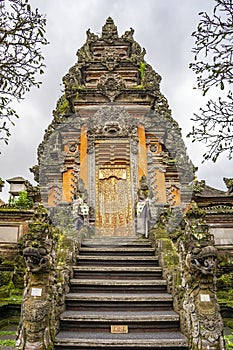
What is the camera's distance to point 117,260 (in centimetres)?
792

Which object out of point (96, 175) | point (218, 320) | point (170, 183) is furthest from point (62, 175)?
point (218, 320)

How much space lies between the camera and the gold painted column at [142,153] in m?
13.6

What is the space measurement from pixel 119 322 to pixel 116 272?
1.76 meters

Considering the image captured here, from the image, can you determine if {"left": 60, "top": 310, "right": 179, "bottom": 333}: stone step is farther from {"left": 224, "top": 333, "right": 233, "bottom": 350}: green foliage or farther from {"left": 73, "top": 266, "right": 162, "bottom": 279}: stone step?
{"left": 73, "top": 266, "right": 162, "bottom": 279}: stone step

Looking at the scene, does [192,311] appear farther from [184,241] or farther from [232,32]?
[232,32]

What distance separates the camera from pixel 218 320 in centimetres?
495

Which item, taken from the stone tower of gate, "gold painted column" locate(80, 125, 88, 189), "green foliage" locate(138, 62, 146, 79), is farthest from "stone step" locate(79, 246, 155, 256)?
"green foliage" locate(138, 62, 146, 79)

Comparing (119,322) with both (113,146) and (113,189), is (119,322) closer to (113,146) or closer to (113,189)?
(113,189)

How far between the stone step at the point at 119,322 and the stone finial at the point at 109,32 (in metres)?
16.5

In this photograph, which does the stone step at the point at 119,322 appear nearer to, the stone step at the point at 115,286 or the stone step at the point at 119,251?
the stone step at the point at 115,286

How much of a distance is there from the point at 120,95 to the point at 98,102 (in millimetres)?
1074

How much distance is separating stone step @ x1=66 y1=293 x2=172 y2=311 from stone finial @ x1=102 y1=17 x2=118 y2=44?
16.0 meters

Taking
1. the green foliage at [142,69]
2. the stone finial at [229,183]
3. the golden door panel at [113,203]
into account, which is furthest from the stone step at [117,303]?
the green foliage at [142,69]

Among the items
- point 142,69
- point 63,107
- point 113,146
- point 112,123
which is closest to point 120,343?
point 113,146
